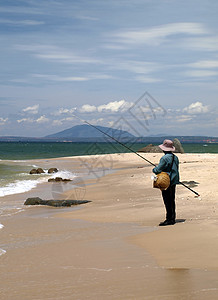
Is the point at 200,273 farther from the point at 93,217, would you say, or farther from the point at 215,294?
the point at 93,217

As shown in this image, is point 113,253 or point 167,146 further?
point 167,146

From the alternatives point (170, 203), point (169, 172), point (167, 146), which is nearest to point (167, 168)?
point (169, 172)

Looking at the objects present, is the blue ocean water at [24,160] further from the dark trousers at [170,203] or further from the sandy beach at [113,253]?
the dark trousers at [170,203]

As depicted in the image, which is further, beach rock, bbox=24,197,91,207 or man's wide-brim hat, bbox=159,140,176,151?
beach rock, bbox=24,197,91,207

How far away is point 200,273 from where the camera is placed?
479cm

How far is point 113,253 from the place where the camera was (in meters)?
5.98

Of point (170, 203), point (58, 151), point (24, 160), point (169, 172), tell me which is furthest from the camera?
point (58, 151)

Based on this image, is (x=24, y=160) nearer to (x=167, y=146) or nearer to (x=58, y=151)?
(x=58, y=151)

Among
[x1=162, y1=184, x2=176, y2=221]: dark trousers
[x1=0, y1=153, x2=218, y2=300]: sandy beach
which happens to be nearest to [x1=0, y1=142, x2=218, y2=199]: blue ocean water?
[x1=0, y1=153, x2=218, y2=300]: sandy beach

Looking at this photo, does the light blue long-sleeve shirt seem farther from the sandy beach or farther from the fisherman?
the sandy beach

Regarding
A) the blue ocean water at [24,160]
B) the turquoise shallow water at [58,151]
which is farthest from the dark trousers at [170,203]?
the turquoise shallow water at [58,151]

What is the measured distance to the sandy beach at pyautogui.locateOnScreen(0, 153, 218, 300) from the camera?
4.48m

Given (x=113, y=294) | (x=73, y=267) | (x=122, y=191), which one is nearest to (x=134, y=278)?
(x=113, y=294)

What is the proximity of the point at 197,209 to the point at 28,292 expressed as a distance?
5427 mm
